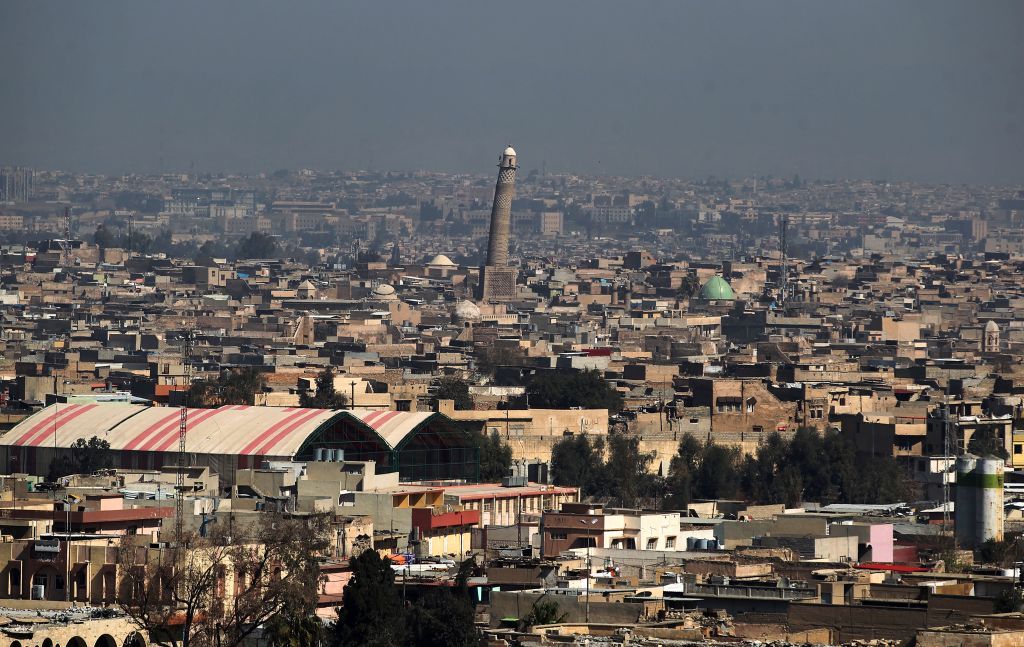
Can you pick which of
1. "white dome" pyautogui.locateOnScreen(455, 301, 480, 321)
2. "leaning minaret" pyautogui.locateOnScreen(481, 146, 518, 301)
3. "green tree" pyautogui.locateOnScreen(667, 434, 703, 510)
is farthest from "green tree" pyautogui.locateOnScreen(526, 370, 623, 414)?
"leaning minaret" pyautogui.locateOnScreen(481, 146, 518, 301)

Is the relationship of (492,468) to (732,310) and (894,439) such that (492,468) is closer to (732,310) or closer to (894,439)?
(894,439)

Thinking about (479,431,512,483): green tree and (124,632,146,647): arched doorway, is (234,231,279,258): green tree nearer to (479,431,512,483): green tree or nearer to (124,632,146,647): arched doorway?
(479,431,512,483): green tree

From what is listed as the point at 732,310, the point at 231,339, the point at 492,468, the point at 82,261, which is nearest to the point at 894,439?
the point at 492,468

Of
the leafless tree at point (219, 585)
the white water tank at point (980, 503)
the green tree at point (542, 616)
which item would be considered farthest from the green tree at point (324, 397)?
the green tree at point (542, 616)

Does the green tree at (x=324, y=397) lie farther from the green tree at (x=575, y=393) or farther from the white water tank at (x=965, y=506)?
the white water tank at (x=965, y=506)

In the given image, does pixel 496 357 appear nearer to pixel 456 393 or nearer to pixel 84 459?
pixel 456 393

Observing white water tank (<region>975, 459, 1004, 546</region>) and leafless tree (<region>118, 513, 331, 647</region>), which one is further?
white water tank (<region>975, 459, 1004, 546</region>)
